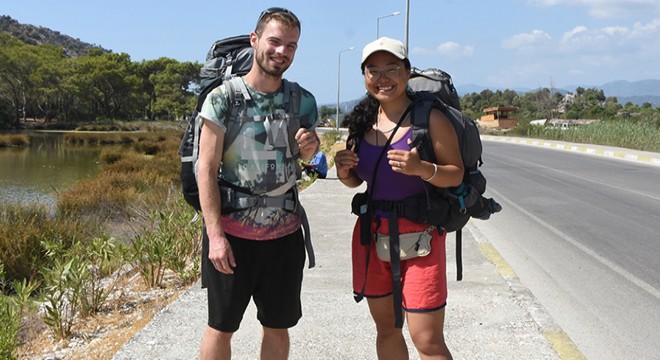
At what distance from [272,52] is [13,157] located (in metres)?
31.1

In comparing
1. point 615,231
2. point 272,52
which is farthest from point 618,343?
point 615,231

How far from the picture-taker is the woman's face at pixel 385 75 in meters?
2.52

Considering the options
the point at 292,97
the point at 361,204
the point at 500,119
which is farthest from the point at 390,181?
the point at 500,119

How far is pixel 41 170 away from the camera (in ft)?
76.9

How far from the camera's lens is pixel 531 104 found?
284 ft

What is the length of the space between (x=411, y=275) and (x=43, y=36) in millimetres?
171836

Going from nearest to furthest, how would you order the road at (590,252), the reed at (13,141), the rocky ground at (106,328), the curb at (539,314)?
the curb at (539,314) → the rocky ground at (106,328) → the road at (590,252) → the reed at (13,141)

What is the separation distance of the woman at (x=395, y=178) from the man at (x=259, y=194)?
256 mm

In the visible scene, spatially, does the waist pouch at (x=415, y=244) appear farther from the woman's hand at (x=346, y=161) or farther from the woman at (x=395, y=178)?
the woman's hand at (x=346, y=161)

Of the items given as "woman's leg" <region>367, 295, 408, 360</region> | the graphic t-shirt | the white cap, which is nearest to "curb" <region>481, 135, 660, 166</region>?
"woman's leg" <region>367, 295, 408, 360</region>

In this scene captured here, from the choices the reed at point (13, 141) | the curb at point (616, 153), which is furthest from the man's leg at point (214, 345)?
the reed at point (13, 141)

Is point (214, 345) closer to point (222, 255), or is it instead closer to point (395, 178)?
point (222, 255)

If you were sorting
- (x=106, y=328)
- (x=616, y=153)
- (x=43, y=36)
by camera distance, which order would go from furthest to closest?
(x=43, y=36) → (x=616, y=153) → (x=106, y=328)

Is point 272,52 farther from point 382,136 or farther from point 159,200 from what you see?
point 159,200
